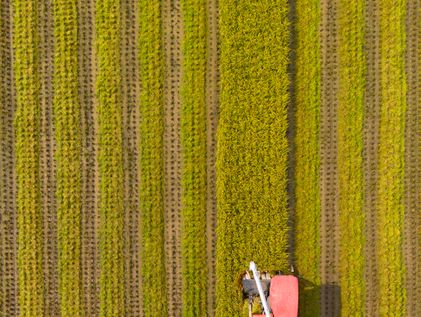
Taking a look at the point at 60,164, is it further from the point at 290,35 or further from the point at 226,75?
the point at 290,35

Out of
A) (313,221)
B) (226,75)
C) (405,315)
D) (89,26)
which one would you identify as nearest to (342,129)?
(313,221)

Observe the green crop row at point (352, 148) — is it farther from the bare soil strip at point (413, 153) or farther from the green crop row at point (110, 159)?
the green crop row at point (110, 159)

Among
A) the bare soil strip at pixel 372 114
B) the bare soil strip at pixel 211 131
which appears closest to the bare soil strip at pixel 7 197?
the bare soil strip at pixel 211 131

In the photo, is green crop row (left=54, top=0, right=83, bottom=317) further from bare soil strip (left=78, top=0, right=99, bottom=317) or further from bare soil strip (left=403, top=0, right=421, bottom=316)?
bare soil strip (left=403, top=0, right=421, bottom=316)

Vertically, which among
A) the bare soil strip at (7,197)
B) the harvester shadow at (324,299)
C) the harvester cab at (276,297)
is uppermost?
the bare soil strip at (7,197)

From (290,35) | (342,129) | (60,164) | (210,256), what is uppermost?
(290,35)

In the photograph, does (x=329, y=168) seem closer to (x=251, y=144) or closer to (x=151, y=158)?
(x=251, y=144)

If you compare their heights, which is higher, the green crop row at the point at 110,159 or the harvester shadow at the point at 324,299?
the green crop row at the point at 110,159
